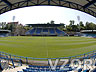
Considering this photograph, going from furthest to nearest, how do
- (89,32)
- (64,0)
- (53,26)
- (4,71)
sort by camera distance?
(53,26), (89,32), (64,0), (4,71)

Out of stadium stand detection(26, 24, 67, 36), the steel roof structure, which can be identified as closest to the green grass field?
the steel roof structure

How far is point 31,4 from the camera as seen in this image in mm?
10773

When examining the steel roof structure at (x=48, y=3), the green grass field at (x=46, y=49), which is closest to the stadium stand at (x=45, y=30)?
the green grass field at (x=46, y=49)

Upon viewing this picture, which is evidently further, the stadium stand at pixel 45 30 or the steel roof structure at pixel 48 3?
the stadium stand at pixel 45 30

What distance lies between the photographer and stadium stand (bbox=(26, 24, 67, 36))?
70312mm

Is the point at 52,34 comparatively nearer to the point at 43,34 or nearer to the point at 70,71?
the point at 43,34

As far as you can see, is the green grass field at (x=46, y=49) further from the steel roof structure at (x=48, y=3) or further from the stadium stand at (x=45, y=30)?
the stadium stand at (x=45, y=30)

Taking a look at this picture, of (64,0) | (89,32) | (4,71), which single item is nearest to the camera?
(4,71)

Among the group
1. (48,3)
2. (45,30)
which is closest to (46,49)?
(48,3)

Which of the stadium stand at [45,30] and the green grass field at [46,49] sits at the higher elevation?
the stadium stand at [45,30]

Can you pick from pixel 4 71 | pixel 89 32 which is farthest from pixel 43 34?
pixel 4 71

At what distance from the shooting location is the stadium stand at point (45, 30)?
70.3 meters

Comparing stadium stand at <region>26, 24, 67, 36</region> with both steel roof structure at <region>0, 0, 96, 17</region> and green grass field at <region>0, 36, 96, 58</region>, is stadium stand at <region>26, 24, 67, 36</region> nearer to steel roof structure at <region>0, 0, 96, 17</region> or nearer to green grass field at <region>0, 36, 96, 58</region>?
green grass field at <region>0, 36, 96, 58</region>

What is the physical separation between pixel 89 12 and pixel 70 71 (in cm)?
946
